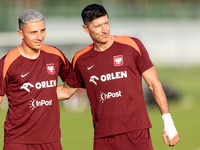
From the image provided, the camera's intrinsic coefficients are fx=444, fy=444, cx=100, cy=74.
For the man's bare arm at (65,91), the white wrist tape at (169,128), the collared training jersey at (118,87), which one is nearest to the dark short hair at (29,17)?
the collared training jersey at (118,87)

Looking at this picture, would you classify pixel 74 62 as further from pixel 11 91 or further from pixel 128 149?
pixel 128 149

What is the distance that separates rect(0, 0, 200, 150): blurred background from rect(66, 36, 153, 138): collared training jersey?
16.3 feet

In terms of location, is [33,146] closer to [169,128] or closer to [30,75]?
[30,75]

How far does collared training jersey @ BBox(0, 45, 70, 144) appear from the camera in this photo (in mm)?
5648

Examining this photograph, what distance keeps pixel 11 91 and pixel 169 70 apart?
33.9m

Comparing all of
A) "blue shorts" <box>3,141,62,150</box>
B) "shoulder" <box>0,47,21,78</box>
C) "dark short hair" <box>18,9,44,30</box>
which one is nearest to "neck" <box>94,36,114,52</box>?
"dark short hair" <box>18,9,44,30</box>

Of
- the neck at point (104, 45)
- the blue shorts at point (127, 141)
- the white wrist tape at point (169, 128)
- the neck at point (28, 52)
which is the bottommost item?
the blue shorts at point (127, 141)

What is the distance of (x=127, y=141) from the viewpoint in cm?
538

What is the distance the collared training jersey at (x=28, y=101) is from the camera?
18.5 ft

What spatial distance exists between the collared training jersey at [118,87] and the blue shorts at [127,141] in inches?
2.4

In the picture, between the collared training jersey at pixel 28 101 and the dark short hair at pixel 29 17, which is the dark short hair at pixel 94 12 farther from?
the collared training jersey at pixel 28 101

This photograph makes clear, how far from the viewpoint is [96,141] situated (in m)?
5.52

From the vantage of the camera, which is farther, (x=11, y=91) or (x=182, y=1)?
(x=182, y=1)

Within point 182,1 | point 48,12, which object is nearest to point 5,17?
point 48,12
